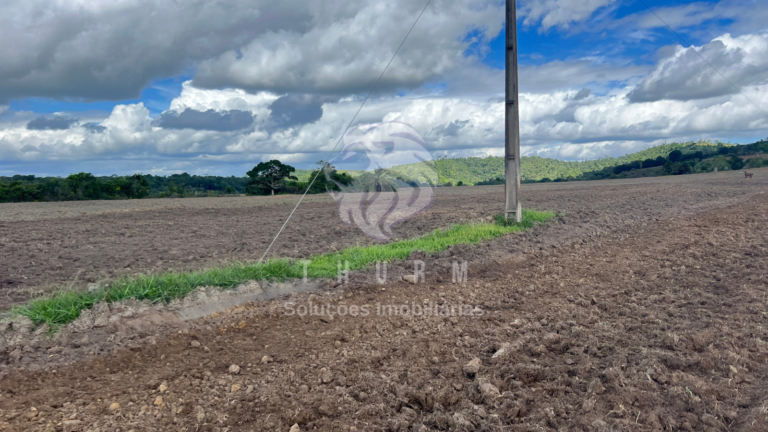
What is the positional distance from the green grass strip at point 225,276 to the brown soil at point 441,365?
0.54m

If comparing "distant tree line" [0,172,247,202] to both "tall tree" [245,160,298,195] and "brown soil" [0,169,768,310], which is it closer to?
"tall tree" [245,160,298,195]

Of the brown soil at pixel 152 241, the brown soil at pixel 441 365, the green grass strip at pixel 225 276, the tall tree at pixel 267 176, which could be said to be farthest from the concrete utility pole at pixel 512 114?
the tall tree at pixel 267 176

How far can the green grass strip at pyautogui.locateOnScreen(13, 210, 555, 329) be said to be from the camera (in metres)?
4.86

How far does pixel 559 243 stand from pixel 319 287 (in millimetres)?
5689

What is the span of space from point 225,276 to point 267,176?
39698 mm

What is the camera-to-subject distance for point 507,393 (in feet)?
10.9

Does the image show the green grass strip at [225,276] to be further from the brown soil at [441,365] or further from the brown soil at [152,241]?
the brown soil at [152,241]

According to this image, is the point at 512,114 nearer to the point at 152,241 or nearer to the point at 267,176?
the point at 152,241

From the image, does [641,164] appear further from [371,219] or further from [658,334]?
[658,334]

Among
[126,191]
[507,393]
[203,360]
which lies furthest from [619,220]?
[126,191]

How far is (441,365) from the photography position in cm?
393

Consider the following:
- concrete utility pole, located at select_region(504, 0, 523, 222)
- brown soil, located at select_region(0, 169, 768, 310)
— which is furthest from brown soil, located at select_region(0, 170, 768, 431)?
concrete utility pole, located at select_region(504, 0, 523, 222)

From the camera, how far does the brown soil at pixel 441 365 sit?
10.1 feet

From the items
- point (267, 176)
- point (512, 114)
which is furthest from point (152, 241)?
point (267, 176)
